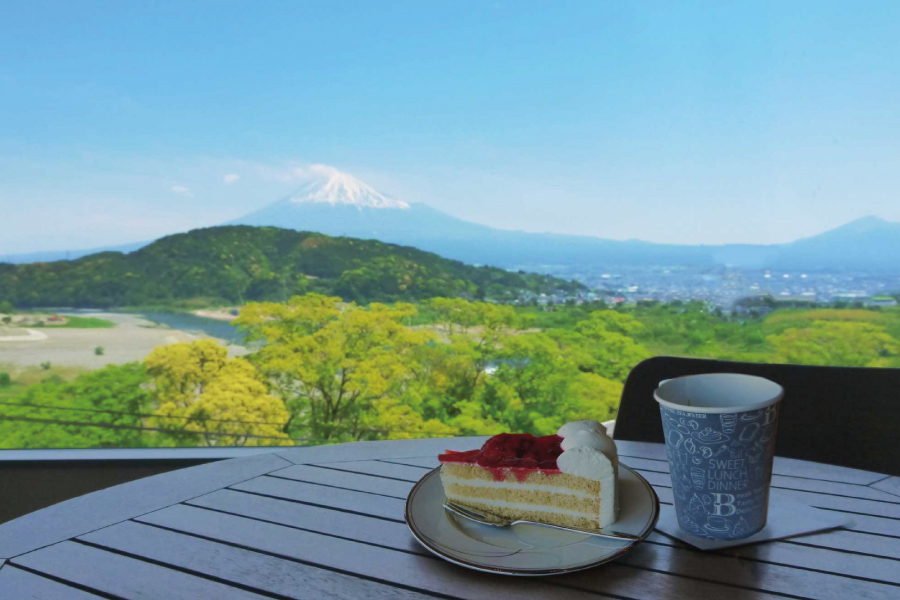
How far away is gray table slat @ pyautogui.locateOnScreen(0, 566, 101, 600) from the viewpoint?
51cm

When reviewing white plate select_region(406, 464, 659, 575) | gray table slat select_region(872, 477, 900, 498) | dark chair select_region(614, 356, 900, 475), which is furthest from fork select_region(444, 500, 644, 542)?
dark chair select_region(614, 356, 900, 475)

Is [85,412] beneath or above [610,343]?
beneath

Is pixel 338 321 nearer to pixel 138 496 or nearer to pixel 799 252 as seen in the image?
pixel 799 252

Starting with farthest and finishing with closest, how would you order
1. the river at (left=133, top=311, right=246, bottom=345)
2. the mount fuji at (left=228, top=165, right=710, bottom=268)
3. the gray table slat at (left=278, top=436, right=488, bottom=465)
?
the mount fuji at (left=228, top=165, right=710, bottom=268) → the river at (left=133, top=311, right=246, bottom=345) → the gray table slat at (left=278, top=436, right=488, bottom=465)

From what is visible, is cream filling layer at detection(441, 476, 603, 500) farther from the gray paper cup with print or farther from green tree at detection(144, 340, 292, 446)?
green tree at detection(144, 340, 292, 446)

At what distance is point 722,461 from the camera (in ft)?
1.75

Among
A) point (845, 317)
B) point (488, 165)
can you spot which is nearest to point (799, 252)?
point (845, 317)

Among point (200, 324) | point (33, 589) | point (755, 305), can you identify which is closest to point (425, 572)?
point (33, 589)

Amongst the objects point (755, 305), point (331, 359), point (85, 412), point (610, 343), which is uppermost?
point (755, 305)

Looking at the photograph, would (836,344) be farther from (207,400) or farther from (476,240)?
(207,400)

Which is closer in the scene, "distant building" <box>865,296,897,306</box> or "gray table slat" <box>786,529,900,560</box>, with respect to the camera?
"gray table slat" <box>786,529,900,560</box>

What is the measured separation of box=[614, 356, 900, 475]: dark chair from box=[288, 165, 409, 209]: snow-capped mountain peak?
352cm

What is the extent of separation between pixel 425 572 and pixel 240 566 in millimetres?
A: 164

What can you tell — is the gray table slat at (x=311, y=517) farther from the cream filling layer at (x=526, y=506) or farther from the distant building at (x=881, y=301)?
the distant building at (x=881, y=301)
